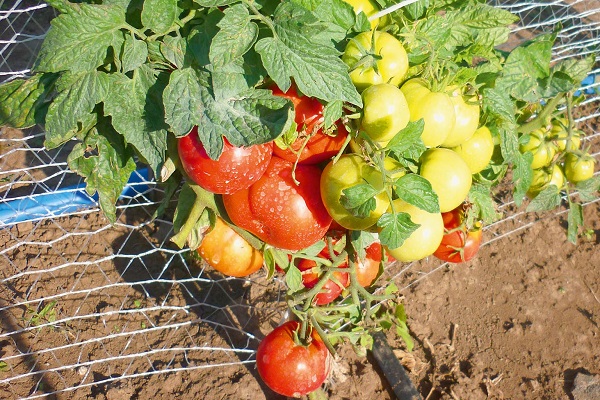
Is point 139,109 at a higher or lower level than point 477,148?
higher

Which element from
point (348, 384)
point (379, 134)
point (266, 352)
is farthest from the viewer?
point (348, 384)

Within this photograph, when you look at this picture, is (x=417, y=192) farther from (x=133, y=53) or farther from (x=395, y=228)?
(x=133, y=53)

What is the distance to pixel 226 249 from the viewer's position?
120 centimetres

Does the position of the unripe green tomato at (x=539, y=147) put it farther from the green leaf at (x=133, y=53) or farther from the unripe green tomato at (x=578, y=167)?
the green leaf at (x=133, y=53)

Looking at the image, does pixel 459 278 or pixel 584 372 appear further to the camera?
pixel 459 278

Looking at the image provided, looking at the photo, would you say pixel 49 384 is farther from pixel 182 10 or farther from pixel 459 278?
pixel 459 278

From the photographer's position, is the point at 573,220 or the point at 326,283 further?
the point at 573,220

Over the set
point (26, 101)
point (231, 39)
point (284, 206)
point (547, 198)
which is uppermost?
point (231, 39)

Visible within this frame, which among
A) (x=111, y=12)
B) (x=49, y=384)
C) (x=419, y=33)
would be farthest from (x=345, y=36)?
(x=49, y=384)

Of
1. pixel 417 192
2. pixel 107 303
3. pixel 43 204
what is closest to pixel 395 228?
pixel 417 192

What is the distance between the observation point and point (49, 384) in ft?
5.35

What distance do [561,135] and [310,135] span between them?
0.96 meters

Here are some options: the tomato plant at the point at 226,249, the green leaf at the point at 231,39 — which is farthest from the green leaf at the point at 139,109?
the tomato plant at the point at 226,249

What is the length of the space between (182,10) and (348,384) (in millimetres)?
1301
